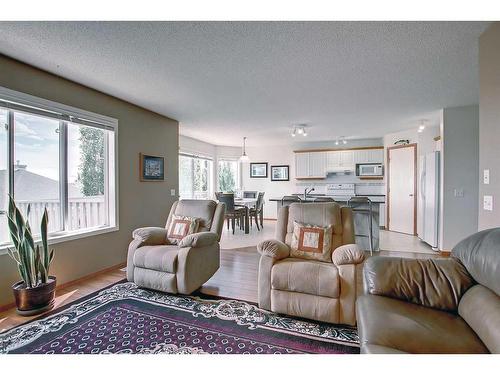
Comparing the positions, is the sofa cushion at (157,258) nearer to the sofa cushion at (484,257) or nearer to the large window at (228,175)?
the sofa cushion at (484,257)

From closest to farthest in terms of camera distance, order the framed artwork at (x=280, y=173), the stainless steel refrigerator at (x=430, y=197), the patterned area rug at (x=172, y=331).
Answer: the patterned area rug at (x=172, y=331), the stainless steel refrigerator at (x=430, y=197), the framed artwork at (x=280, y=173)

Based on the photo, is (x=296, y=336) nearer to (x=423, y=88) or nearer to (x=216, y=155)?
(x=423, y=88)

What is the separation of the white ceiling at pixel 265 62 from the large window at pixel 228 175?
3772mm

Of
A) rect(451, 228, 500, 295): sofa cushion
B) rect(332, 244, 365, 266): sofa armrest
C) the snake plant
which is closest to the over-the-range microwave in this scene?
rect(332, 244, 365, 266): sofa armrest

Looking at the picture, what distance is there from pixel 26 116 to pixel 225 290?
287cm

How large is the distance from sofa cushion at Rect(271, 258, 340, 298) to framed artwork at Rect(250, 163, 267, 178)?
239 inches

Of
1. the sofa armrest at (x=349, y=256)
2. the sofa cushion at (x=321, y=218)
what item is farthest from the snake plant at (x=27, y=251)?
the sofa armrest at (x=349, y=256)

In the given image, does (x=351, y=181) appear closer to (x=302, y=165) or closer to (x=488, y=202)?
(x=302, y=165)

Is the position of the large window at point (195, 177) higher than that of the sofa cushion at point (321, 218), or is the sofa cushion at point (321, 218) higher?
the large window at point (195, 177)

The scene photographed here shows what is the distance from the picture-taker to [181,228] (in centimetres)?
302

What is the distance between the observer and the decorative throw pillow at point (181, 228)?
117 inches

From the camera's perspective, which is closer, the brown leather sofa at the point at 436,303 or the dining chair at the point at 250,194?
the brown leather sofa at the point at 436,303

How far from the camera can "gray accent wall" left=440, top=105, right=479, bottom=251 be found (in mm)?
3949

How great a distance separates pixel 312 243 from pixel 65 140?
10.3ft
